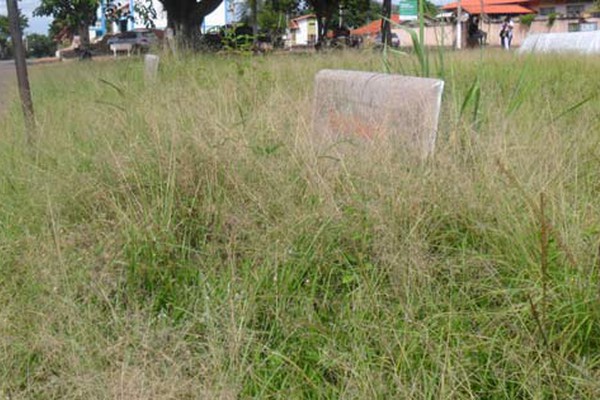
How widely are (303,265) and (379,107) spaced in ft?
4.96

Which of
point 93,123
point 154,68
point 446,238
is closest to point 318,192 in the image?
point 446,238

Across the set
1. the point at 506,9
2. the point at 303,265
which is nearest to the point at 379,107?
the point at 303,265

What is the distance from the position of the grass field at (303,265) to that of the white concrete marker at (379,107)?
6.4 inches

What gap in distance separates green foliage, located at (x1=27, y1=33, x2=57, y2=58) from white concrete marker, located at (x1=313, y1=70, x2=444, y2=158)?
229ft

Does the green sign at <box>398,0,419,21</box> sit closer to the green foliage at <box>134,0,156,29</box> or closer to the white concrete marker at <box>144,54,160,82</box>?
the white concrete marker at <box>144,54,160,82</box>

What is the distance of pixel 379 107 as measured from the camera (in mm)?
3459

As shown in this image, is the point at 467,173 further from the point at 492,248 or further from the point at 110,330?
the point at 110,330

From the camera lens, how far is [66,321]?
220 cm

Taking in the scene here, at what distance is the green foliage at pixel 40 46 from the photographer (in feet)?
221

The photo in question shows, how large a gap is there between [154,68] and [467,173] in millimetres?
5980

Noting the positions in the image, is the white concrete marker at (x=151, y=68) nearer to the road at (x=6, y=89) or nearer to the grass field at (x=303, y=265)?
the road at (x=6, y=89)

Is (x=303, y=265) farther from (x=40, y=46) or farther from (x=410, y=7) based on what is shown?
(x=40, y=46)

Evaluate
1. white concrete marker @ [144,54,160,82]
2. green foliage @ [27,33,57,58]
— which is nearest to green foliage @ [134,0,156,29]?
white concrete marker @ [144,54,160,82]

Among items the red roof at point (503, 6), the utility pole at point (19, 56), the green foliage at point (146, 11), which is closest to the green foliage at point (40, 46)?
the red roof at point (503, 6)
